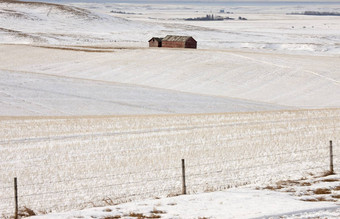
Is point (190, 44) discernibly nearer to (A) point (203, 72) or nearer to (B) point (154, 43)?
(B) point (154, 43)

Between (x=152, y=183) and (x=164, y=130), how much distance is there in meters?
11.2

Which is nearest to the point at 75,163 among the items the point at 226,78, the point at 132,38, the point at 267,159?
the point at 267,159

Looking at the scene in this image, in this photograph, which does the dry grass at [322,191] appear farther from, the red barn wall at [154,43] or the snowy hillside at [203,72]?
the red barn wall at [154,43]

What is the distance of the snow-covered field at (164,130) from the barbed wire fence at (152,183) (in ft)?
0.12

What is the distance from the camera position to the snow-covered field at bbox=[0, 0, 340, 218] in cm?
1656

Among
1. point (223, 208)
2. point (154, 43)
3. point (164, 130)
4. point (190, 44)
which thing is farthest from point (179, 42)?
point (223, 208)

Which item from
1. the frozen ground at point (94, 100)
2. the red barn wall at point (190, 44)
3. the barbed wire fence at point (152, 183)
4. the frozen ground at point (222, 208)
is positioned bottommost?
the barbed wire fence at point (152, 183)

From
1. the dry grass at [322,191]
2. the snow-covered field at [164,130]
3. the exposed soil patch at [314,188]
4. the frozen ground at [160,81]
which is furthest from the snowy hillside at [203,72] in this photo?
the dry grass at [322,191]

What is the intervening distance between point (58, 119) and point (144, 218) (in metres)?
20.3

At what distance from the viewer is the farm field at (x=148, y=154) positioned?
1800 centimetres

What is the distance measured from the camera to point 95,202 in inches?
650

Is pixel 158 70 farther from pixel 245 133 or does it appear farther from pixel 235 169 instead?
pixel 235 169

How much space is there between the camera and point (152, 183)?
1862 cm

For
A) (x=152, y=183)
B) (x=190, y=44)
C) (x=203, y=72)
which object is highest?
(x=190, y=44)
